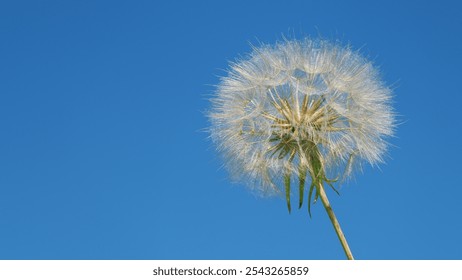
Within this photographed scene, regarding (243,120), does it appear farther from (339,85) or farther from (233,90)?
(339,85)

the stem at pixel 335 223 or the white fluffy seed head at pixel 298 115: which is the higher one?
the white fluffy seed head at pixel 298 115

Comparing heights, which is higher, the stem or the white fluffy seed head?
the white fluffy seed head

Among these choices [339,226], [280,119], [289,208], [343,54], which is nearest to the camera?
[339,226]

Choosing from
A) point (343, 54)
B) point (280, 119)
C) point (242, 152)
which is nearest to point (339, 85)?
point (343, 54)

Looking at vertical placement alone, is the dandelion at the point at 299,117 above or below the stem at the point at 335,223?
above

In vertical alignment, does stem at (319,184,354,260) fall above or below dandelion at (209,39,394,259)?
below

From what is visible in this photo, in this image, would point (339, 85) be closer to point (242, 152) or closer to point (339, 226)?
point (242, 152)

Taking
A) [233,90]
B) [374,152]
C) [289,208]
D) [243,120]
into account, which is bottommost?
[289,208]

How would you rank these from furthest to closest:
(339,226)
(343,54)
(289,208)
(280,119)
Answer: (343,54), (280,119), (289,208), (339,226)

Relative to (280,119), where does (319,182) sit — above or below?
below

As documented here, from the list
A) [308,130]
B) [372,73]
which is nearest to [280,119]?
[308,130]
